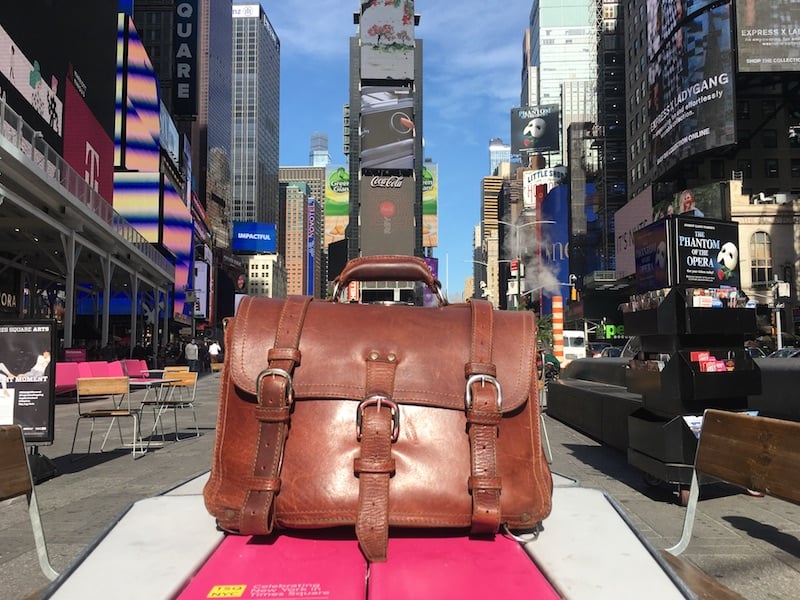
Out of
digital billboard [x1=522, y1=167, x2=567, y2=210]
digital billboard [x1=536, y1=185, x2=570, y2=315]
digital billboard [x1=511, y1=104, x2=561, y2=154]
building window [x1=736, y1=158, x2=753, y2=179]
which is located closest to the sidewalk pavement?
building window [x1=736, y1=158, x2=753, y2=179]

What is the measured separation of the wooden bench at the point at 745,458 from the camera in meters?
2.22

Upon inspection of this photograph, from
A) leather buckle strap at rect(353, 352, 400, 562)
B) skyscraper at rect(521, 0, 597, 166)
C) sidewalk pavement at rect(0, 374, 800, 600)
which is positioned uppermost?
skyscraper at rect(521, 0, 597, 166)

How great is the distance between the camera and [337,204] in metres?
147

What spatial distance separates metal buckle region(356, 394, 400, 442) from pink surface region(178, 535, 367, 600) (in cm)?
34

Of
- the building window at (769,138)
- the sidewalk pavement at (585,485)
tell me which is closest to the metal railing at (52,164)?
the sidewalk pavement at (585,485)

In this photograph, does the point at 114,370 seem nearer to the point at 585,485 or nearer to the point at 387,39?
the point at 585,485

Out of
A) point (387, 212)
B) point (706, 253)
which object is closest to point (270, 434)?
point (706, 253)

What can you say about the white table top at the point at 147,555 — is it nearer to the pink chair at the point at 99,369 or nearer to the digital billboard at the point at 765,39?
the pink chair at the point at 99,369

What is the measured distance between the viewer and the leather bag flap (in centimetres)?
165

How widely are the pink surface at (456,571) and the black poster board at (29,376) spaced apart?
18.6ft

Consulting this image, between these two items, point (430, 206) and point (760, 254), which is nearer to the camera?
point (760, 254)

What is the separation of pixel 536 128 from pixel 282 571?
13630 centimetres

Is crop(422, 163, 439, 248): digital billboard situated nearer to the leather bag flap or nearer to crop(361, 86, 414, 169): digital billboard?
crop(361, 86, 414, 169): digital billboard

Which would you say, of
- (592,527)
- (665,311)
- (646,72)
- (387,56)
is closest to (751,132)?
(646,72)
